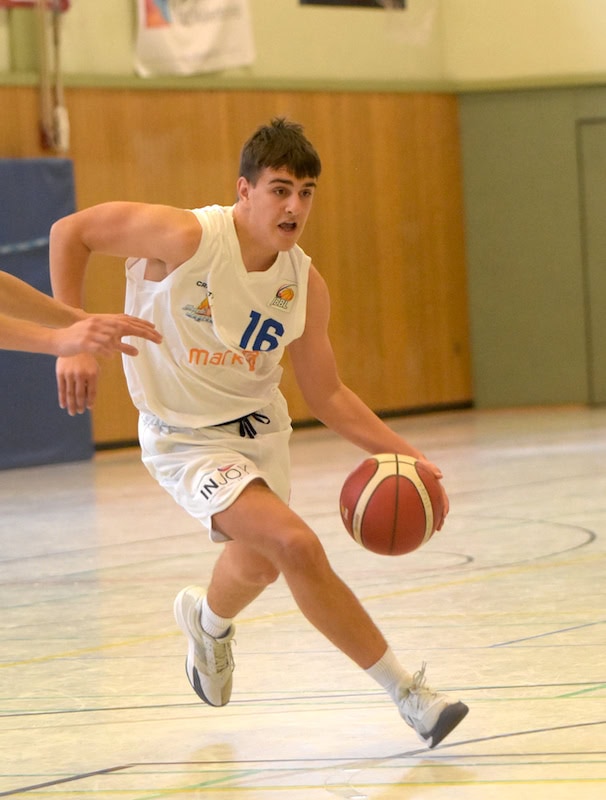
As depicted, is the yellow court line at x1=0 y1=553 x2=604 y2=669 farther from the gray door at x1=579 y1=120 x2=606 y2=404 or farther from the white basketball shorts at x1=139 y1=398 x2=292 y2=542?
the gray door at x1=579 y1=120 x2=606 y2=404

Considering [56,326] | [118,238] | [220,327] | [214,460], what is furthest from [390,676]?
[118,238]

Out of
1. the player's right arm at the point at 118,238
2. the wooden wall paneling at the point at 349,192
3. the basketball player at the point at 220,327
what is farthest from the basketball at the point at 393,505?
the wooden wall paneling at the point at 349,192

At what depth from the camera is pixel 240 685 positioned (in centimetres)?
452

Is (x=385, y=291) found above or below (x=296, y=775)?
above

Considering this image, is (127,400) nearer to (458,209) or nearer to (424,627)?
(458,209)

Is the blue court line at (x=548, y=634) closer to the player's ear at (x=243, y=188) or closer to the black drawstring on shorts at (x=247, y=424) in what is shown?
the black drawstring on shorts at (x=247, y=424)

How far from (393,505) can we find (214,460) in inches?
21.0

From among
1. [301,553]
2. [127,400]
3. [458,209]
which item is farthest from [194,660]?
[458,209]

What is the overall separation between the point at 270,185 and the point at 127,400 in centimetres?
955

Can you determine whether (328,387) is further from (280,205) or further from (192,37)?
(192,37)

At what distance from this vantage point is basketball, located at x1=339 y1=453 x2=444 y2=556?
13.2 ft

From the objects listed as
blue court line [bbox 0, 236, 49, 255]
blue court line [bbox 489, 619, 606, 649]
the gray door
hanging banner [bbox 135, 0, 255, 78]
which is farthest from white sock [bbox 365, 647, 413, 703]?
the gray door

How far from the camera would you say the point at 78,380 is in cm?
360

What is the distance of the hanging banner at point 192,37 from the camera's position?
43.4ft
